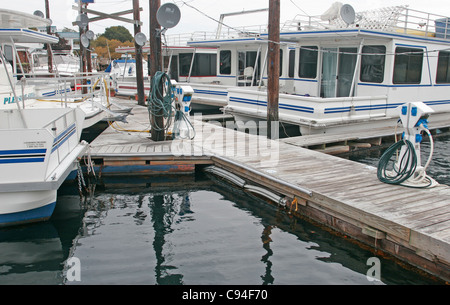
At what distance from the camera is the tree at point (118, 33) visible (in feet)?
260

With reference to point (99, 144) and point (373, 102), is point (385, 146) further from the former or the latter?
point (99, 144)

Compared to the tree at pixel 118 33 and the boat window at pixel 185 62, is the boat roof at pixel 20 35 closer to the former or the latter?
the boat window at pixel 185 62

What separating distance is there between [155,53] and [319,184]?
528cm

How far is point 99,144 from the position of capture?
33.1 feet

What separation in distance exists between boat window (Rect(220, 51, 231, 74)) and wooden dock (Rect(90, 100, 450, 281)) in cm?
666

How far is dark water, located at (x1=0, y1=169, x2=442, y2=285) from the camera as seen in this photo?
5164mm

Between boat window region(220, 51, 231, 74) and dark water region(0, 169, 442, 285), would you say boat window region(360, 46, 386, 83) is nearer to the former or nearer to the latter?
boat window region(220, 51, 231, 74)

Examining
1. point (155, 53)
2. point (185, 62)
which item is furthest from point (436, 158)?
point (185, 62)

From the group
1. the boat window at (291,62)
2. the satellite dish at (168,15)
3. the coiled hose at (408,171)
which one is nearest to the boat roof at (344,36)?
the boat window at (291,62)

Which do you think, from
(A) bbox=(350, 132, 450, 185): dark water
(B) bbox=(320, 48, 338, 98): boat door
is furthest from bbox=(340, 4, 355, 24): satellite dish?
(A) bbox=(350, 132, 450, 185): dark water

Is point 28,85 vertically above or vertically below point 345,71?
below

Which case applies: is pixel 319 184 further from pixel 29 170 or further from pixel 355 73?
pixel 355 73

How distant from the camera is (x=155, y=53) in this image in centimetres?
995
